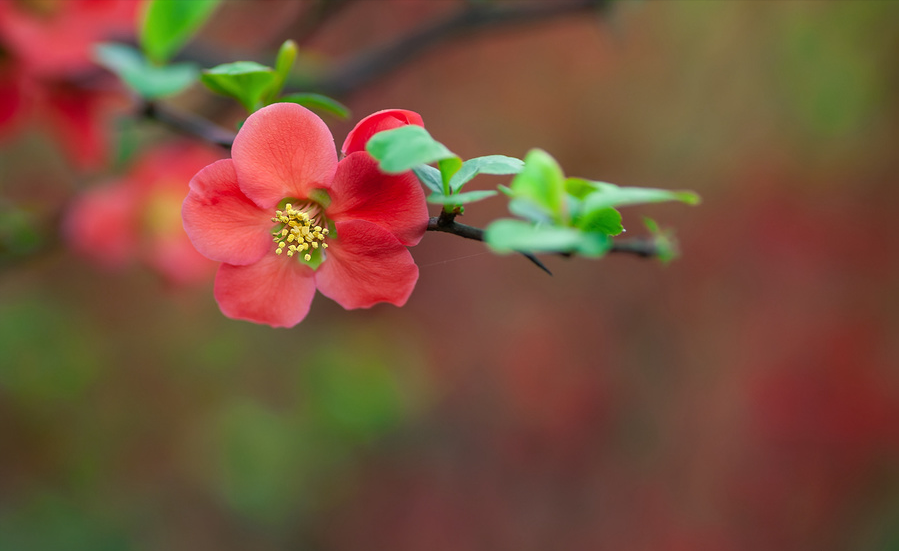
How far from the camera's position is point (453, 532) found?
1.64m

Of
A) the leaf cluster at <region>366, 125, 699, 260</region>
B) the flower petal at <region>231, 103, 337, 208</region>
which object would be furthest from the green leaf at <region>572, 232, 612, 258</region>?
the flower petal at <region>231, 103, 337, 208</region>

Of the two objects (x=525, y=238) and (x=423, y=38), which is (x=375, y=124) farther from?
(x=423, y=38)

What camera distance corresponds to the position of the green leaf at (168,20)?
1.34 ft

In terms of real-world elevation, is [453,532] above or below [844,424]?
below

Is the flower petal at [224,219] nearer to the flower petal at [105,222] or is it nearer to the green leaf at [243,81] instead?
the green leaf at [243,81]

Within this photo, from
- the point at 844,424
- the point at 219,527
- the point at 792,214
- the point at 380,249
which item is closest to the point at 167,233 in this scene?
the point at 380,249

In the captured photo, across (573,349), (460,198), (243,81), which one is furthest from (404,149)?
(573,349)

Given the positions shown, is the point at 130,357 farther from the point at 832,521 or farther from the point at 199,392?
the point at 832,521

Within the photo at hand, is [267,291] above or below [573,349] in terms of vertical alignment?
above

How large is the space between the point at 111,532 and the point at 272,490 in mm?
366

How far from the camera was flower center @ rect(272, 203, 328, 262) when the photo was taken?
30cm

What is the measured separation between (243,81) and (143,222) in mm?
496

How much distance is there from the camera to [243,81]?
0.32 m

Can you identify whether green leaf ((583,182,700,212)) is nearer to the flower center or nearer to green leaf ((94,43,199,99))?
the flower center
